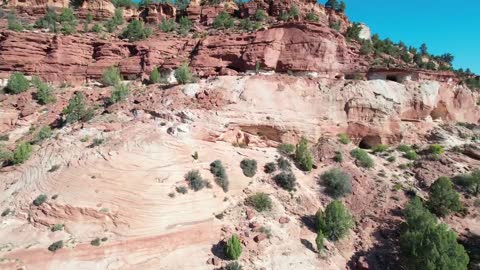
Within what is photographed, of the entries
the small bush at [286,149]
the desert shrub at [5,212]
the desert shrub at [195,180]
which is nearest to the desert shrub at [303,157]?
the small bush at [286,149]

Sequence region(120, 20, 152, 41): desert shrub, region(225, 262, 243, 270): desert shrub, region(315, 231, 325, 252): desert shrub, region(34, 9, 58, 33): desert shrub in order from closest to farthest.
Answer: region(225, 262, 243, 270): desert shrub
region(315, 231, 325, 252): desert shrub
region(120, 20, 152, 41): desert shrub
region(34, 9, 58, 33): desert shrub

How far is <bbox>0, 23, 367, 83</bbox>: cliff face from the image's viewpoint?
2741 cm

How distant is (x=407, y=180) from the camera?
19.9 metres

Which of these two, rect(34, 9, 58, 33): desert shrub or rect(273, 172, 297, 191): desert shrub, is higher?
rect(34, 9, 58, 33): desert shrub

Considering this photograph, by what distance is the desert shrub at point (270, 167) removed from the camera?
762 inches

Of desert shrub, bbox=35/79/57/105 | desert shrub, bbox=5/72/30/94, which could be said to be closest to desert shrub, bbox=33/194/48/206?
desert shrub, bbox=35/79/57/105

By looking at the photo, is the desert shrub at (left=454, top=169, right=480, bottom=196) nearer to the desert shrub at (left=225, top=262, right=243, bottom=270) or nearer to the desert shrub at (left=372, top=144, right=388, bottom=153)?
the desert shrub at (left=372, top=144, right=388, bottom=153)

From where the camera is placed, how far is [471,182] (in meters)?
18.9

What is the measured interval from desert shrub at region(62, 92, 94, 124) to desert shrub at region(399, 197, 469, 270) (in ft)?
69.2

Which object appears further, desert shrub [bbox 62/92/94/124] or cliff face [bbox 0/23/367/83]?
cliff face [bbox 0/23/367/83]

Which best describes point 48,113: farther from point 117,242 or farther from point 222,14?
point 222,14

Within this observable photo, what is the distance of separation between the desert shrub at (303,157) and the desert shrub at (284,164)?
92 centimetres

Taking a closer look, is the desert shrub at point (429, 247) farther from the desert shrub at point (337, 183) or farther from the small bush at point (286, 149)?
the small bush at point (286, 149)

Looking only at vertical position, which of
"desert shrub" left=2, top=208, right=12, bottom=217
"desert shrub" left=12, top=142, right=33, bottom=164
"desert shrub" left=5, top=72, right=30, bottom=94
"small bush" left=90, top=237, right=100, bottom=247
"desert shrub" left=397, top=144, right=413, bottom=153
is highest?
"desert shrub" left=5, top=72, right=30, bottom=94
